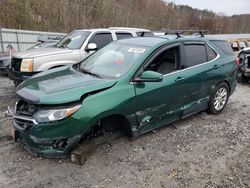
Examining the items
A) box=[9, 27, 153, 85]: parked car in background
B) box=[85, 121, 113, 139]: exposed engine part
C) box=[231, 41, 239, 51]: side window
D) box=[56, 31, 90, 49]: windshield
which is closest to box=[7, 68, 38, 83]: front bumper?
box=[9, 27, 153, 85]: parked car in background

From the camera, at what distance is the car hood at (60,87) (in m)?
3.38

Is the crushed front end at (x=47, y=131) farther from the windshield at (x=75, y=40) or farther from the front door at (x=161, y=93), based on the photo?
the windshield at (x=75, y=40)

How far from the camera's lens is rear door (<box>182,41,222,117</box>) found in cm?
482

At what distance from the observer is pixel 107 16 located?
88.1 feet

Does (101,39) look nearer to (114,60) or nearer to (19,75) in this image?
(19,75)

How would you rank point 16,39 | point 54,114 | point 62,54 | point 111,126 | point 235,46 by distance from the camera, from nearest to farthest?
point 54,114 → point 111,126 → point 62,54 → point 235,46 → point 16,39

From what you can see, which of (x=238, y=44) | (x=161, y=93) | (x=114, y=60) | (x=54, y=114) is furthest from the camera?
(x=238, y=44)

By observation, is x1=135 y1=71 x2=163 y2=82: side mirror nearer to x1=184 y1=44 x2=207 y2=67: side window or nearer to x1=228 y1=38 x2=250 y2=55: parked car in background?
x1=184 y1=44 x2=207 y2=67: side window

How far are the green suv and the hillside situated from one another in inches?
446

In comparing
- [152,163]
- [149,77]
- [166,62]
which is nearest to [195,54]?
[166,62]

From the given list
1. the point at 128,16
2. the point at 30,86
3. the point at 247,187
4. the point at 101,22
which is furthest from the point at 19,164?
the point at 128,16

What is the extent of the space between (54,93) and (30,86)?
1.93 ft

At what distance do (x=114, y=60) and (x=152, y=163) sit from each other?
5.95 ft

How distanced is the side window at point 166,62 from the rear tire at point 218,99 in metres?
1.36
